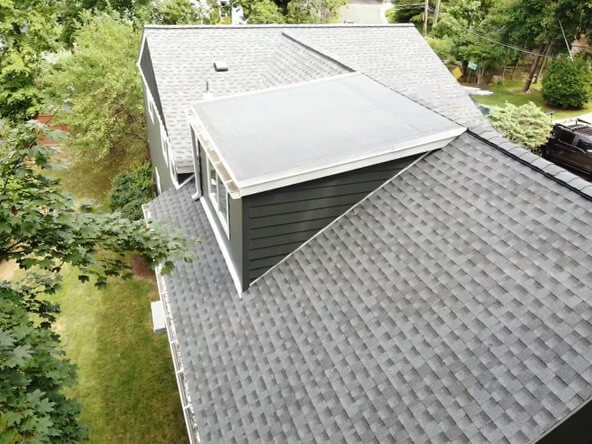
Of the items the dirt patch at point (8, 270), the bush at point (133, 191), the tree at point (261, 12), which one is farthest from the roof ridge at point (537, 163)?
the tree at point (261, 12)

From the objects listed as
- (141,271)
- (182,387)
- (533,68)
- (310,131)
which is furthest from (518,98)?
(182,387)

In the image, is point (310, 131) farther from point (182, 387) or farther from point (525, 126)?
point (525, 126)

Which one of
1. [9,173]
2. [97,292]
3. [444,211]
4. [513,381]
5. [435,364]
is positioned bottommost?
[97,292]

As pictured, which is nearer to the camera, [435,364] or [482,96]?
[435,364]

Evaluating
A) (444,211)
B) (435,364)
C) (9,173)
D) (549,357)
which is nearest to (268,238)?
(444,211)

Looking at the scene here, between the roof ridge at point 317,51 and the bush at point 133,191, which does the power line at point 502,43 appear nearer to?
the roof ridge at point 317,51

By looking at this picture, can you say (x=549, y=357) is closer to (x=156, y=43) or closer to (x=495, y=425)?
(x=495, y=425)

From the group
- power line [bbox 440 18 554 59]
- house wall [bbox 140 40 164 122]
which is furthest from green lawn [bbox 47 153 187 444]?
power line [bbox 440 18 554 59]

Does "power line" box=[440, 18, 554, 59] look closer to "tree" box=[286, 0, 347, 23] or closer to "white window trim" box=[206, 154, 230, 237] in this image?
"tree" box=[286, 0, 347, 23]
